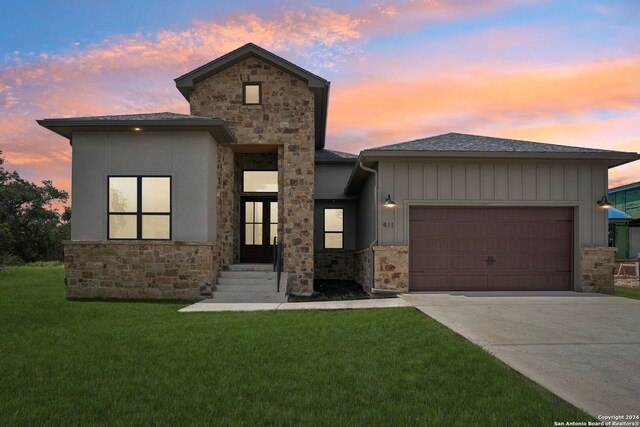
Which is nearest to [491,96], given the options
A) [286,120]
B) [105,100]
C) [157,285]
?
[286,120]

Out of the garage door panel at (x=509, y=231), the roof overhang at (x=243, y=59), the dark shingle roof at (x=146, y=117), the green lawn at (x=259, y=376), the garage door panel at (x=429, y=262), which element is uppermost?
the roof overhang at (x=243, y=59)

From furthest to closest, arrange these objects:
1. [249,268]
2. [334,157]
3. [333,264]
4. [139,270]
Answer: [334,157]
[333,264]
[249,268]
[139,270]

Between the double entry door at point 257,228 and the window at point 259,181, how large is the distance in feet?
1.07

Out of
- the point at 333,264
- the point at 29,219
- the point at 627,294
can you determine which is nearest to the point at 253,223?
the point at 333,264

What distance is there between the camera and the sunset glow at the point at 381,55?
448 inches

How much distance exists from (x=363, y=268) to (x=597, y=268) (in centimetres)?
631

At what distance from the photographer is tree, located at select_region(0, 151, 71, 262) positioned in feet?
99.7

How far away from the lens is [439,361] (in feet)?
17.2

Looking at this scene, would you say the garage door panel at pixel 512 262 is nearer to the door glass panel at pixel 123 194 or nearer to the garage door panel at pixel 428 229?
the garage door panel at pixel 428 229

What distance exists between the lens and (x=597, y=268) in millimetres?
12086

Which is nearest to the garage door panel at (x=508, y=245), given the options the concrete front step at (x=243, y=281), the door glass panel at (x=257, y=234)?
the concrete front step at (x=243, y=281)

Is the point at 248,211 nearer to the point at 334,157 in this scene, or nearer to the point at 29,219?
the point at 334,157

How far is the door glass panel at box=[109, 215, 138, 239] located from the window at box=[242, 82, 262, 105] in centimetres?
463

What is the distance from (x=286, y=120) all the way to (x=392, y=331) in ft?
27.1
